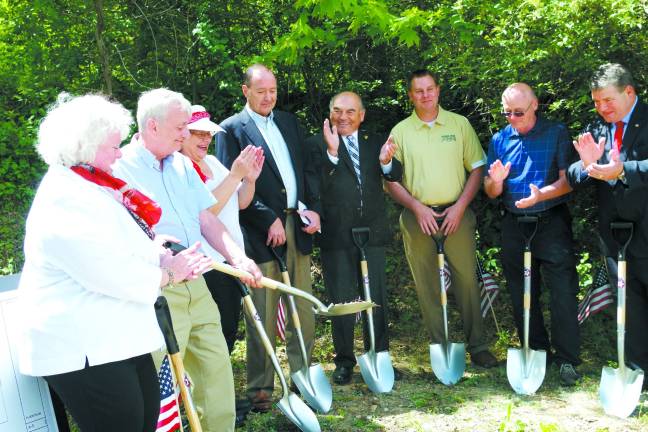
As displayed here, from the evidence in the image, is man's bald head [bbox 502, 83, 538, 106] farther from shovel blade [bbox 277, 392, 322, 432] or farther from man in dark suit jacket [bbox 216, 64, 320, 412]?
shovel blade [bbox 277, 392, 322, 432]

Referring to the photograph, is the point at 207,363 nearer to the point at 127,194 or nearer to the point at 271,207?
the point at 127,194

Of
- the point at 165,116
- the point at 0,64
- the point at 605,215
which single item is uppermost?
the point at 0,64

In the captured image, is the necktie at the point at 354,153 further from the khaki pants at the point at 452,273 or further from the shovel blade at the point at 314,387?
the shovel blade at the point at 314,387

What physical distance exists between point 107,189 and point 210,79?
4368mm

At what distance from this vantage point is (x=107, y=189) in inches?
108

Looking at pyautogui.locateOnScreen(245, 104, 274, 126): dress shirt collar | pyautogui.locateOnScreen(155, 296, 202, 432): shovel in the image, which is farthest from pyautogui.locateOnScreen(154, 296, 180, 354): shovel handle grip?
pyautogui.locateOnScreen(245, 104, 274, 126): dress shirt collar

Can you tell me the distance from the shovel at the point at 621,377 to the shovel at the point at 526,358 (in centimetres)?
43

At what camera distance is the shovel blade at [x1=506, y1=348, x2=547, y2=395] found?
4.81 metres

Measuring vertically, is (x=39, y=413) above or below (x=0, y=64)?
below

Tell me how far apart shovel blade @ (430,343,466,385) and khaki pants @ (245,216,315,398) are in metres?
0.91

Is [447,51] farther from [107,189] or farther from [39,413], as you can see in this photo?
[39,413]

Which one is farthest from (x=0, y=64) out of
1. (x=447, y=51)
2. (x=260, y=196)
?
(x=447, y=51)

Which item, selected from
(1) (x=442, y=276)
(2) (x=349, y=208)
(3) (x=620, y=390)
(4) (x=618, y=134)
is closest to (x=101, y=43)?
(2) (x=349, y=208)

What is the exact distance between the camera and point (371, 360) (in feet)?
16.8
